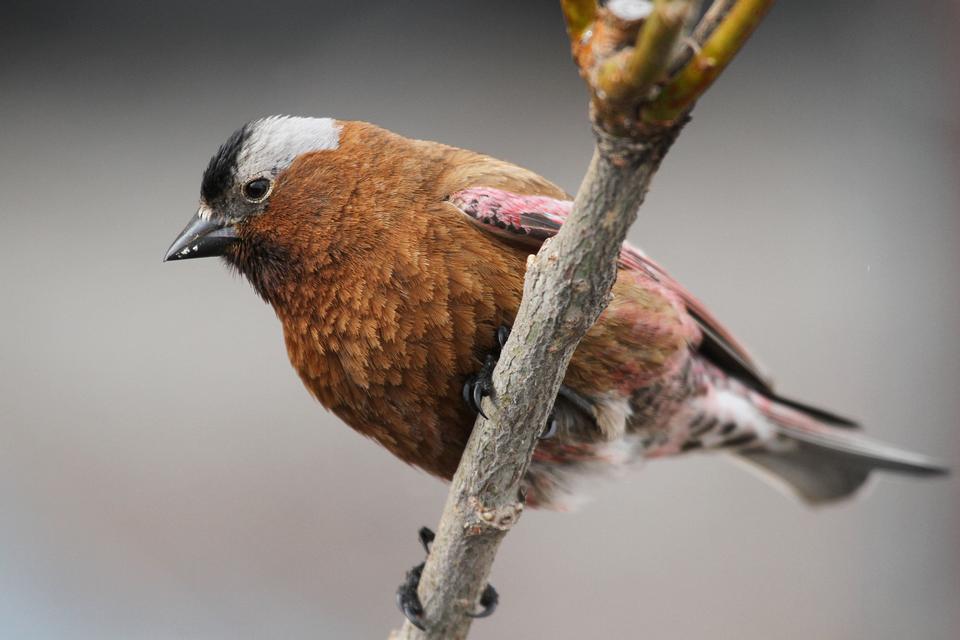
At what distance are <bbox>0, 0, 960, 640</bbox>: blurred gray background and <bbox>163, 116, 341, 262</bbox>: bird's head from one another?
8.21 ft

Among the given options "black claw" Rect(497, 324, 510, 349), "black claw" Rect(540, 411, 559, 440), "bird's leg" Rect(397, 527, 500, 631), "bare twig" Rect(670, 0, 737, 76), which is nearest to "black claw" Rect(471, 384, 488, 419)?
"black claw" Rect(497, 324, 510, 349)

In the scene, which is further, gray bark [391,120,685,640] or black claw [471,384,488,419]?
black claw [471,384,488,419]

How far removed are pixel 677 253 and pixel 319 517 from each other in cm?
225

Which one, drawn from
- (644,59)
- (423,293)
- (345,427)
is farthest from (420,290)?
(345,427)

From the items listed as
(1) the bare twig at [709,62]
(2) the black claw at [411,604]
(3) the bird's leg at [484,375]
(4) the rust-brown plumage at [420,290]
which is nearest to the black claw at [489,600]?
Result: (2) the black claw at [411,604]

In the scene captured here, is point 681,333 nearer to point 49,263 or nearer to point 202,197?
point 202,197

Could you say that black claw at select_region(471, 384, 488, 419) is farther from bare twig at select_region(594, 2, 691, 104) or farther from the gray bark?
bare twig at select_region(594, 2, 691, 104)

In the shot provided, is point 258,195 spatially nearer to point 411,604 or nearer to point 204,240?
point 204,240

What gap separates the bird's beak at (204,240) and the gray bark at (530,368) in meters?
1.10

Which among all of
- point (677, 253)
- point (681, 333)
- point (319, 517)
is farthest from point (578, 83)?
point (681, 333)

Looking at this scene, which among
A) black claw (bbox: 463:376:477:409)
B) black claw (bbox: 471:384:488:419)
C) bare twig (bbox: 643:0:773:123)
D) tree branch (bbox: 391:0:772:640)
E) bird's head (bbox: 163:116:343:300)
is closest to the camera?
bare twig (bbox: 643:0:773:123)

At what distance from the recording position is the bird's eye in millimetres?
3061

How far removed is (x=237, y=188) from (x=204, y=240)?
176mm

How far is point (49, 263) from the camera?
5.74m
